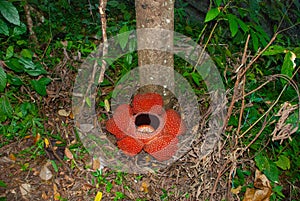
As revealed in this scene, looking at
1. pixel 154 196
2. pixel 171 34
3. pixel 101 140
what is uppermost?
pixel 171 34

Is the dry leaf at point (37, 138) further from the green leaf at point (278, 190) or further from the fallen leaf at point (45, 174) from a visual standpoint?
the green leaf at point (278, 190)

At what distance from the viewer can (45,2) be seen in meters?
2.71

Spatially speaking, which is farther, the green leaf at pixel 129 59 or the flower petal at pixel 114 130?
the green leaf at pixel 129 59

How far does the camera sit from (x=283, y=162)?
190cm

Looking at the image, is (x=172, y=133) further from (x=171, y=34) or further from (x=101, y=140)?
(x=171, y=34)

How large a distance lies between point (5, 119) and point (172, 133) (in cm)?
81

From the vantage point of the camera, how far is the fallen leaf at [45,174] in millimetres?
1808

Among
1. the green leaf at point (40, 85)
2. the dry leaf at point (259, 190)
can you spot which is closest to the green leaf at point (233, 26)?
the dry leaf at point (259, 190)

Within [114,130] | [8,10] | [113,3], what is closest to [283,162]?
[114,130]

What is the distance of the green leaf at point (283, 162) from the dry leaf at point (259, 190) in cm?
11

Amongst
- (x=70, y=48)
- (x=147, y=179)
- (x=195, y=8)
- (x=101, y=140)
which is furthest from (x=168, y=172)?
(x=195, y=8)

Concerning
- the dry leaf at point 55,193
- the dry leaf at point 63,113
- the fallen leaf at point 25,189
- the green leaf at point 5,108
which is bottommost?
the dry leaf at point 55,193

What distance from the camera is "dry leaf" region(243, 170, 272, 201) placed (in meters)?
1.80

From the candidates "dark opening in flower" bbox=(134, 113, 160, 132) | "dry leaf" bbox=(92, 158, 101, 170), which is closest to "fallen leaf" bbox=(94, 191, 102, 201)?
"dry leaf" bbox=(92, 158, 101, 170)
